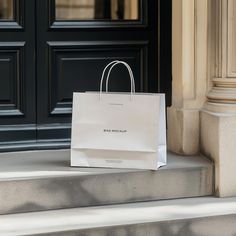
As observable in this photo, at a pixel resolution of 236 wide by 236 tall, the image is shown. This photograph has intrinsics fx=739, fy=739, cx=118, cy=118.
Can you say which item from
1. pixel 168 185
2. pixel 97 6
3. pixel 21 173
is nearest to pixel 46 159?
pixel 21 173

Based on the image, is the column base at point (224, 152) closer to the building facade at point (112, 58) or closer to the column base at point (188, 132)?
the building facade at point (112, 58)

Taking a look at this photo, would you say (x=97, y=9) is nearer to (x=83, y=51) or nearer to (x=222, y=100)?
(x=83, y=51)

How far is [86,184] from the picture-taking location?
4.57m

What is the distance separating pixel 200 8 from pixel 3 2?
140 centimetres

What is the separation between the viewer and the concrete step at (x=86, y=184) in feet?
14.6

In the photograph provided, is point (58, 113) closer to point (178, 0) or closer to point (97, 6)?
point (97, 6)

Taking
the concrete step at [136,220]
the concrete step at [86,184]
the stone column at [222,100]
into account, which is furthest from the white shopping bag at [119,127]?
the stone column at [222,100]

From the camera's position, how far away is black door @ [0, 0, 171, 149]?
534 cm

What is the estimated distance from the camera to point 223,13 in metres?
4.98

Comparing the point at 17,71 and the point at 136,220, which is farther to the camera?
the point at 17,71

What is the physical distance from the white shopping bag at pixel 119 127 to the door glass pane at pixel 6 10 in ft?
3.36

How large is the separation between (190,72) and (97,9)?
86 centimetres

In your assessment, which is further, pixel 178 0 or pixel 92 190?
pixel 178 0

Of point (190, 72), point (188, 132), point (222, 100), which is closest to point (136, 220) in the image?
point (188, 132)
